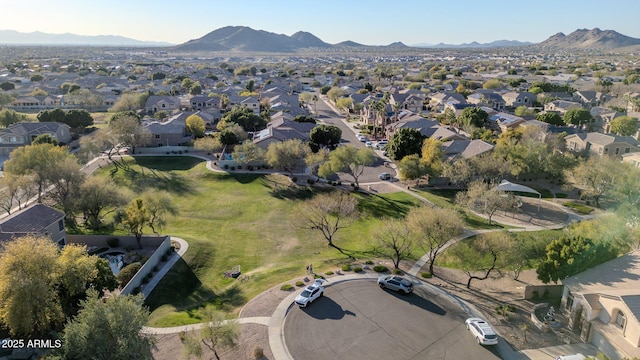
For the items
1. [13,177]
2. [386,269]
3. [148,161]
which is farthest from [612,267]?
[148,161]

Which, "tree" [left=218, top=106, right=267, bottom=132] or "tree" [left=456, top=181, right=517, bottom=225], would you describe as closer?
"tree" [left=456, top=181, right=517, bottom=225]

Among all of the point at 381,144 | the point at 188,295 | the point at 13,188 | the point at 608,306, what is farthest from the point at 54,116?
the point at 608,306

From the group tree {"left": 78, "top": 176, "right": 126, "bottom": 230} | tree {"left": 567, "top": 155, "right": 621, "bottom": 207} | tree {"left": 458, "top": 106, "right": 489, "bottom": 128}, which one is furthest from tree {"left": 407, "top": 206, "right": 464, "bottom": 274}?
tree {"left": 458, "top": 106, "right": 489, "bottom": 128}

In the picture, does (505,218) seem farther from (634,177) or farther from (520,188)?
(634,177)

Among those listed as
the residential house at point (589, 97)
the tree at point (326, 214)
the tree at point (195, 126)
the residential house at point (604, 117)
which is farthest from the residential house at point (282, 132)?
the residential house at point (589, 97)

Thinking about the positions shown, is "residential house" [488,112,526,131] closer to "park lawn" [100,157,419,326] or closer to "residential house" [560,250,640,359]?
"park lawn" [100,157,419,326]

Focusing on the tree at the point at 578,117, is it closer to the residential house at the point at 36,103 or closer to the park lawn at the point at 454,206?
the park lawn at the point at 454,206

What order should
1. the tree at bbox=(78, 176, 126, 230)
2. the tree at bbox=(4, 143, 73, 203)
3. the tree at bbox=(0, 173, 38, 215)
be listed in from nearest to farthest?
the tree at bbox=(78, 176, 126, 230)
the tree at bbox=(0, 173, 38, 215)
the tree at bbox=(4, 143, 73, 203)
